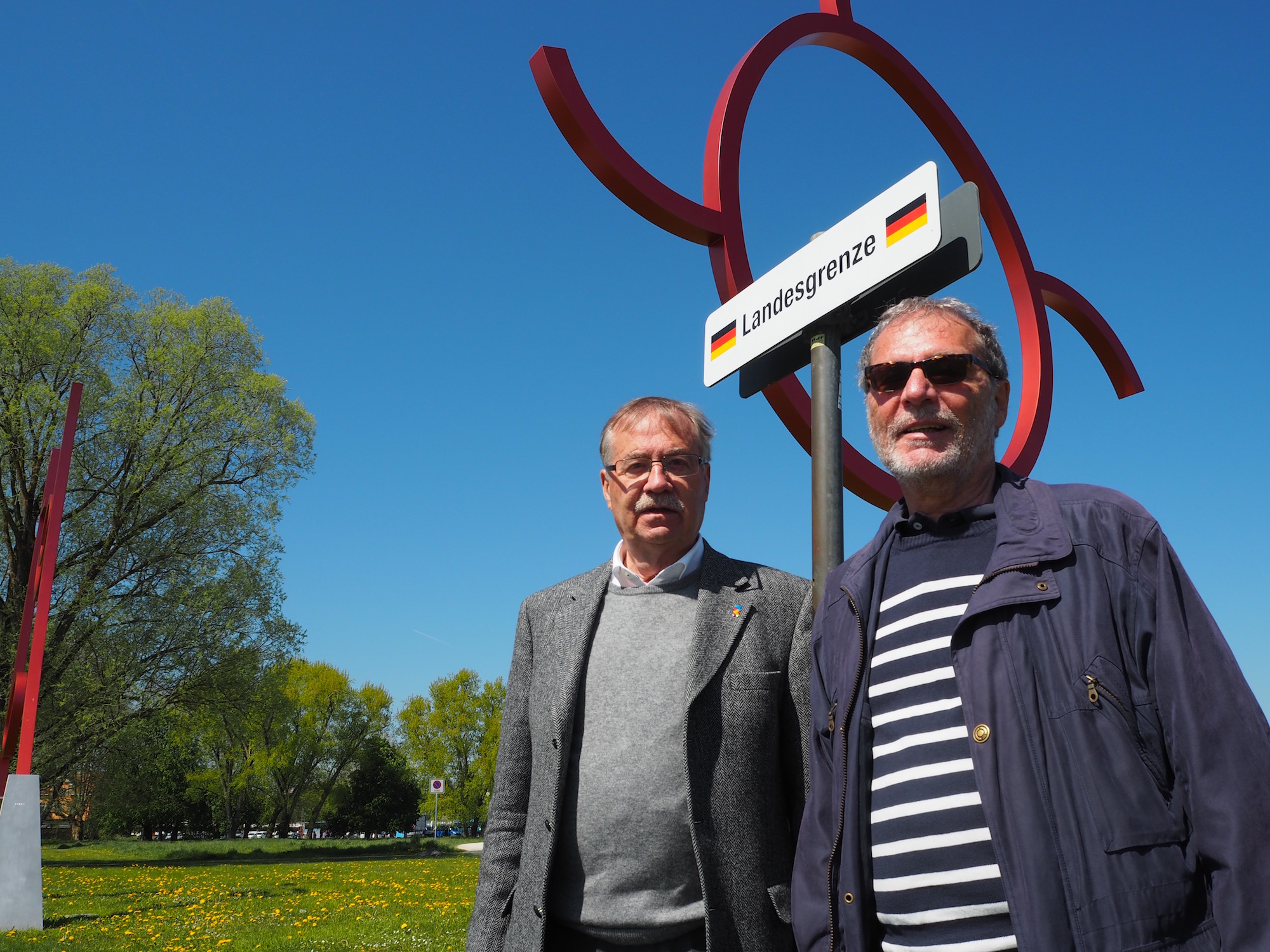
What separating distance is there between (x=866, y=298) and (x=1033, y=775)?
1.17 metres

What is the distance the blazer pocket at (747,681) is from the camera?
104 inches

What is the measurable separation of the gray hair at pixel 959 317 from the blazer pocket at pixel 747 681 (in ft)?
2.90

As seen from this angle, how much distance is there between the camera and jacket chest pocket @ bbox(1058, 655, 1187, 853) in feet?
5.08

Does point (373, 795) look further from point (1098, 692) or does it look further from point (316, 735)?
point (1098, 692)

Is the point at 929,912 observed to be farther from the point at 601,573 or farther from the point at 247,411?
the point at 247,411

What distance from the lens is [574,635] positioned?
2.87 metres

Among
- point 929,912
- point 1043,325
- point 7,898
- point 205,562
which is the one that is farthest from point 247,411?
point 929,912

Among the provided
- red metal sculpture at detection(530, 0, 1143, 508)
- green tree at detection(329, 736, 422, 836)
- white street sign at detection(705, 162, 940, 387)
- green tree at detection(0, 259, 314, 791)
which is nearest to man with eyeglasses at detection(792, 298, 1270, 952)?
white street sign at detection(705, 162, 940, 387)

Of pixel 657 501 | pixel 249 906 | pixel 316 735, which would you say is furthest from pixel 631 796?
pixel 316 735

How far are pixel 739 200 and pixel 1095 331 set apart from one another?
4.40 m

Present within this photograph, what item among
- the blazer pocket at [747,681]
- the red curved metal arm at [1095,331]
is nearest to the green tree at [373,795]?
the red curved metal arm at [1095,331]

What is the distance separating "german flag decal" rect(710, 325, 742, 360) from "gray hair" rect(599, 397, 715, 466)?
0.25m

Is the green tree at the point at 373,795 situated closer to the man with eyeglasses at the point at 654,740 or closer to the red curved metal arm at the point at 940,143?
the red curved metal arm at the point at 940,143

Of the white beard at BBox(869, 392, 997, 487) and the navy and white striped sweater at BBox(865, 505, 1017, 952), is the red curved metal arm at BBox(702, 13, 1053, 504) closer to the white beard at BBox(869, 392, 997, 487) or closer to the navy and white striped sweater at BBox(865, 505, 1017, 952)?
the white beard at BBox(869, 392, 997, 487)
